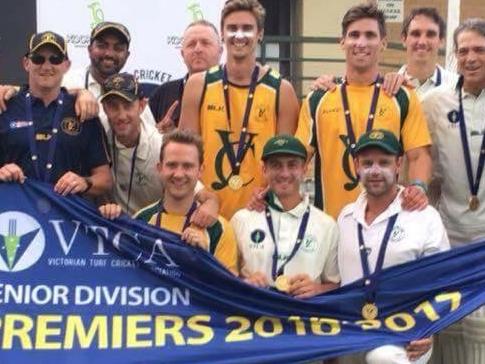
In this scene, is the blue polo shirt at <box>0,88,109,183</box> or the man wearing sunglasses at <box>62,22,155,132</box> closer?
the blue polo shirt at <box>0,88,109,183</box>

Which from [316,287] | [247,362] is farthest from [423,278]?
[247,362]

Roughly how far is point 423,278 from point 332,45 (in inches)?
338

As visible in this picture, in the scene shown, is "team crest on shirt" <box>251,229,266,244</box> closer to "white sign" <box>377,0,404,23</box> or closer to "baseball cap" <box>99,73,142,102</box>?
"baseball cap" <box>99,73,142,102</box>

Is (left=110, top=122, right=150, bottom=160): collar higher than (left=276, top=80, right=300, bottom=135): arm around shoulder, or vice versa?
(left=276, top=80, right=300, bottom=135): arm around shoulder

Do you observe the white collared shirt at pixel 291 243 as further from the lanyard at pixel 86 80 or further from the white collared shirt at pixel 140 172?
the lanyard at pixel 86 80

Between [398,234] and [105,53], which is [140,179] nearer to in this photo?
[105,53]

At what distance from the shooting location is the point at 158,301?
5629 millimetres

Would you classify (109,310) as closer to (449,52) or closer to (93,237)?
(93,237)

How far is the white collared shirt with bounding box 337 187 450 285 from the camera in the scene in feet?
18.7

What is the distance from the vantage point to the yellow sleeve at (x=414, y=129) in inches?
251

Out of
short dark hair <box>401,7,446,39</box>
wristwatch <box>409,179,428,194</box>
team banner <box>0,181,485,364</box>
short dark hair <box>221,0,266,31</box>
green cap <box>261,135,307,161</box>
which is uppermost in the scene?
short dark hair <box>401,7,446,39</box>

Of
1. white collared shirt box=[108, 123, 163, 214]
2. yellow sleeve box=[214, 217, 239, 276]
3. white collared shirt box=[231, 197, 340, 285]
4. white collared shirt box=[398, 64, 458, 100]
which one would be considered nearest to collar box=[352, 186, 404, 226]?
white collared shirt box=[231, 197, 340, 285]

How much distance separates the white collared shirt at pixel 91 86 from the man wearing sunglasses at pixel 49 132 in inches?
12.8

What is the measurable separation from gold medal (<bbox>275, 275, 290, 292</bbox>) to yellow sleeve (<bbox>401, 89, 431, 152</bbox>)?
1.33 m
